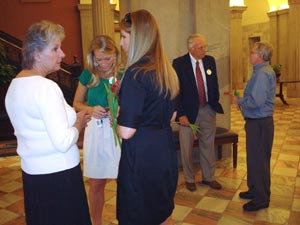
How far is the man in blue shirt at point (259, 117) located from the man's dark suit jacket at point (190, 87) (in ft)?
1.75

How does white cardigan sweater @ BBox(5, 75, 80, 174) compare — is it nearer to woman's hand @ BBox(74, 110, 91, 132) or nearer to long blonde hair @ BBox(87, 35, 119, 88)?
woman's hand @ BBox(74, 110, 91, 132)

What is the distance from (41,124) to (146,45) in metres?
0.70

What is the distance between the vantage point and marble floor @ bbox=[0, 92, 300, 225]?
3184 millimetres

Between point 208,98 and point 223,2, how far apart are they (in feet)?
5.35

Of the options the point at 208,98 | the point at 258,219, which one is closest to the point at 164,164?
the point at 258,219

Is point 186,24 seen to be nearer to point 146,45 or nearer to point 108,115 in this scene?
point 108,115

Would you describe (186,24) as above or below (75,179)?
above

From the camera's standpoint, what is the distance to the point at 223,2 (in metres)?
4.64

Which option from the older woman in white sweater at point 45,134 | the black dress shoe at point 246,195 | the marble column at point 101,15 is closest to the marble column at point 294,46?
the marble column at point 101,15

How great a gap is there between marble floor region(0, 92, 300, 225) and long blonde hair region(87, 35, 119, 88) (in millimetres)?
1449

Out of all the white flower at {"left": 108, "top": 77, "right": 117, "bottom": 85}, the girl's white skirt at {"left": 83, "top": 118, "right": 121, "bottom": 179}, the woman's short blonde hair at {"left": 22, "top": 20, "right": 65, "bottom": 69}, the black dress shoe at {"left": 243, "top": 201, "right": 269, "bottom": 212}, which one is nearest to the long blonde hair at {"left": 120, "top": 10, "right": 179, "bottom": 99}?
the woman's short blonde hair at {"left": 22, "top": 20, "right": 65, "bottom": 69}

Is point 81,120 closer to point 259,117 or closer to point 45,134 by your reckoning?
point 45,134

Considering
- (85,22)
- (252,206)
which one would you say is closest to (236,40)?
(85,22)

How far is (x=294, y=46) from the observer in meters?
12.1
